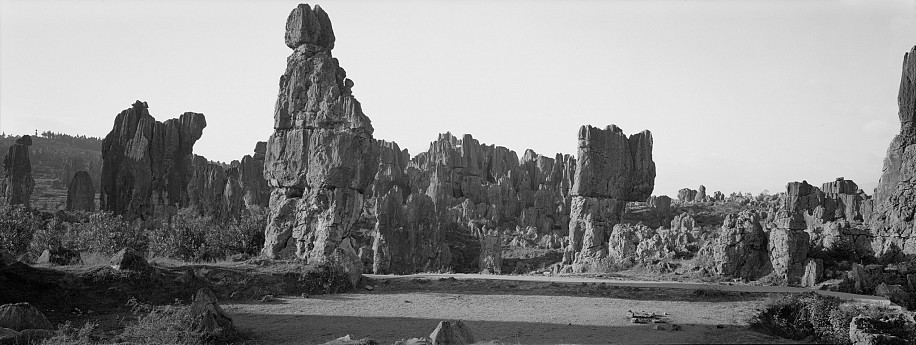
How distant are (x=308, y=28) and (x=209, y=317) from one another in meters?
13.0

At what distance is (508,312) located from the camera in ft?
49.4

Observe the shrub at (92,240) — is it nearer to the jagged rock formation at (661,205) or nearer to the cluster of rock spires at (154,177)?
the cluster of rock spires at (154,177)

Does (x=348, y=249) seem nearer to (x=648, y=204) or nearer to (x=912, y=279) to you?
(x=912, y=279)

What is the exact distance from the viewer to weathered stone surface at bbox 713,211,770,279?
2361 cm

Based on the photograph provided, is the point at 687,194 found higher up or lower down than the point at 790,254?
higher up

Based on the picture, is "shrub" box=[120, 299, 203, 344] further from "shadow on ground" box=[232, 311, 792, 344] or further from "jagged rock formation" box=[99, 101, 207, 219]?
"jagged rock formation" box=[99, 101, 207, 219]

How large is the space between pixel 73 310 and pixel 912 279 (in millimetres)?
Answer: 20794

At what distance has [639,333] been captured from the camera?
12578 millimetres

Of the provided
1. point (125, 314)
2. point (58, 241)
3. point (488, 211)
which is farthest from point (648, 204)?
point (125, 314)

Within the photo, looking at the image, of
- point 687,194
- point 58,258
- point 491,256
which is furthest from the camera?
point 687,194

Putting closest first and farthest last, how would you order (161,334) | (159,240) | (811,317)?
(161,334), (811,317), (159,240)

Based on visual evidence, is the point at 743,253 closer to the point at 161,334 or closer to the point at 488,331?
the point at 488,331

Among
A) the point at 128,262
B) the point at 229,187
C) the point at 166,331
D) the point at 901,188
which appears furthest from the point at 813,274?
the point at 229,187

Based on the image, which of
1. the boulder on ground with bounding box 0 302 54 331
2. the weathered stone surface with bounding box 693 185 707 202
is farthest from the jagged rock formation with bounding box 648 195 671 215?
the boulder on ground with bounding box 0 302 54 331
